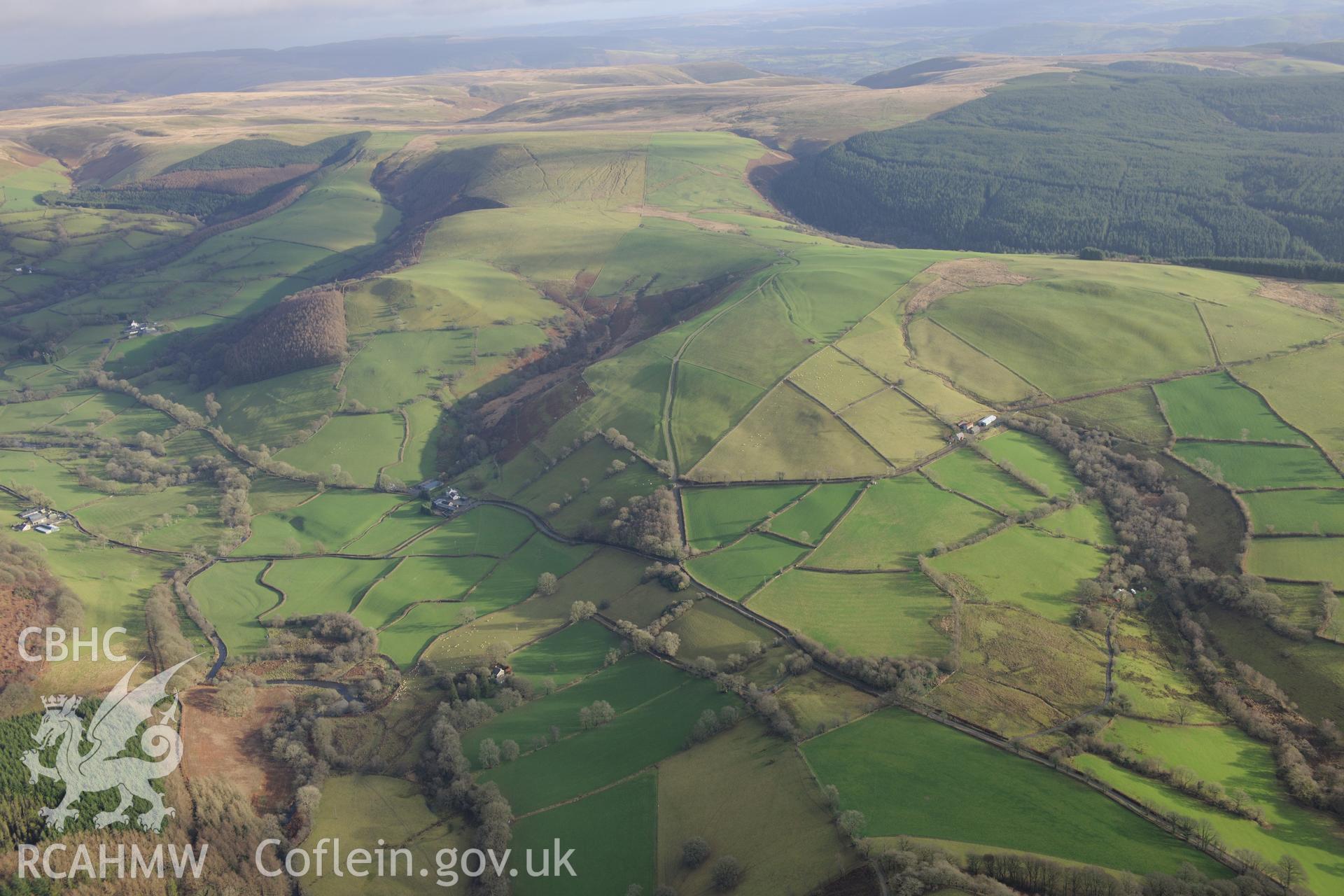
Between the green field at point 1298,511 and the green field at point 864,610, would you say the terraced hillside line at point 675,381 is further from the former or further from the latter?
the green field at point 1298,511

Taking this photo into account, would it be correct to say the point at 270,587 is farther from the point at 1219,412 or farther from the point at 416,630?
the point at 1219,412

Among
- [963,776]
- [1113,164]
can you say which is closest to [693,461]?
[963,776]

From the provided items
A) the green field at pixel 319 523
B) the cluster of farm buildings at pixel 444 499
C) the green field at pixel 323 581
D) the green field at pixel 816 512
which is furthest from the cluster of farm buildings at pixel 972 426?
the green field at pixel 319 523

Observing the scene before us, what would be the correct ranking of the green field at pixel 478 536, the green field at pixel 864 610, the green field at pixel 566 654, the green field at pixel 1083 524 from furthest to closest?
the green field at pixel 478 536 < the green field at pixel 1083 524 < the green field at pixel 566 654 < the green field at pixel 864 610

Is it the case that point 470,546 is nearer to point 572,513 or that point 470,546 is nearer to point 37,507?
point 572,513

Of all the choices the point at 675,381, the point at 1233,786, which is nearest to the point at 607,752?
the point at 1233,786
